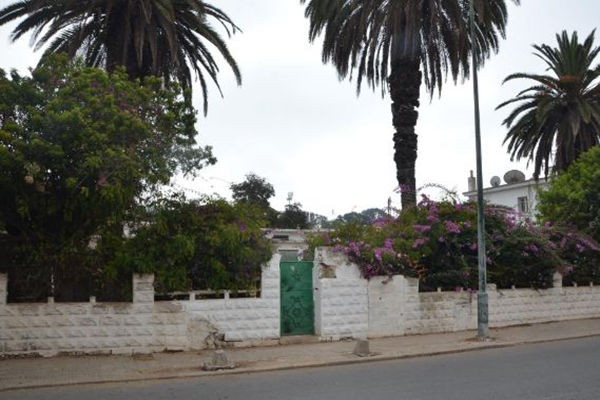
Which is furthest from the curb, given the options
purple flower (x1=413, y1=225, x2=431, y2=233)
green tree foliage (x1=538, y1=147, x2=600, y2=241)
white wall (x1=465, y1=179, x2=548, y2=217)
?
white wall (x1=465, y1=179, x2=548, y2=217)

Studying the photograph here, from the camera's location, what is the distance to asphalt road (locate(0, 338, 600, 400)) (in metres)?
8.41

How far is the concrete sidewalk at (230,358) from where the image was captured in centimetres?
1023

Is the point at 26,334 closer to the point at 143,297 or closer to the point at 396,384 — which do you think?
the point at 143,297

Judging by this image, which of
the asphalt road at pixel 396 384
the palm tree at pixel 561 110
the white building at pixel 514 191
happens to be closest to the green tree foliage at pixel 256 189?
the white building at pixel 514 191

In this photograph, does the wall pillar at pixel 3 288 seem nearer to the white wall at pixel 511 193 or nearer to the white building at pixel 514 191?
the white building at pixel 514 191

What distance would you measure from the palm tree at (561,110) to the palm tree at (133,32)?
15285 millimetres

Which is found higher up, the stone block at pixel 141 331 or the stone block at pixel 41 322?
the stone block at pixel 41 322

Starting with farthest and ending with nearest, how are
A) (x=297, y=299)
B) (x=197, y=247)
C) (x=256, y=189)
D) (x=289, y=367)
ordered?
1. (x=256, y=189)
2. (x=297, y=299)
3. (x=197, y=247)
4. (x=289, y=367)

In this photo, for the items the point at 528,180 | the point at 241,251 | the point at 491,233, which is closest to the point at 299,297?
the point at 241,251

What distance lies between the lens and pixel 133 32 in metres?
17.6

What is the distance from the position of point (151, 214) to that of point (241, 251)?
217 cm

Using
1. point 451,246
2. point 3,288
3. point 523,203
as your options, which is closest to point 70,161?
point 3,288

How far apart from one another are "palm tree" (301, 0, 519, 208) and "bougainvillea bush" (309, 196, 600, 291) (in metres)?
1.96

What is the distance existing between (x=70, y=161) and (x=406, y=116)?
12.2 m
